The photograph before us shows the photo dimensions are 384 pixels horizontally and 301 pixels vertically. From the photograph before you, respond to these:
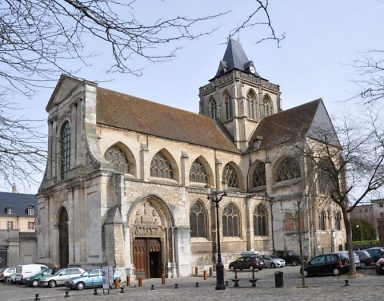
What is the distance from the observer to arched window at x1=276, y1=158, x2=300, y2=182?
3866 cm

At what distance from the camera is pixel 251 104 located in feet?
151

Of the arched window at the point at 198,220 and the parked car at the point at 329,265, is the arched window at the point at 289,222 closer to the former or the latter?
the arched window at the point at 198,220

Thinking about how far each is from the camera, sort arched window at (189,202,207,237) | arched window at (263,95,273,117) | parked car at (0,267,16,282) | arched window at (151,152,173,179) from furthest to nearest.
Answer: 1. arched window at (263,95,273,117)
2. arched window at (151,152,173,179)
3. parked car at (0,267,16,282)
4. arched window at (189,202,207,237)

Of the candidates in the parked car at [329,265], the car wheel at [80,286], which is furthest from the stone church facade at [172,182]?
the parked car at [329,265]

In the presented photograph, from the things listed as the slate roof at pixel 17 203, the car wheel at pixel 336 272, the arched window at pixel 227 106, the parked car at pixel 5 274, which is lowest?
the parked car at pixel 5 274

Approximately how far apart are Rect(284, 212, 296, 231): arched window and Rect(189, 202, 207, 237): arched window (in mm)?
7604

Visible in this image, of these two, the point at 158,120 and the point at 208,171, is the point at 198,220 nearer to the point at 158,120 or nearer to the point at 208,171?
the point at 208,171

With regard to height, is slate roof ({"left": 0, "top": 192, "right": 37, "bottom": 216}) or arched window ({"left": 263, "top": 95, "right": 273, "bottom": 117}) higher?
arched window ({"left": 263, "top": 95, "right": 273, "bottom": 117})

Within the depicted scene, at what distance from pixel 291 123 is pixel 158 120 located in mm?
12306

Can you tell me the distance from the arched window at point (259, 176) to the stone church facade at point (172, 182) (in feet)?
0.39

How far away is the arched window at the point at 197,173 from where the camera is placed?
37719mm

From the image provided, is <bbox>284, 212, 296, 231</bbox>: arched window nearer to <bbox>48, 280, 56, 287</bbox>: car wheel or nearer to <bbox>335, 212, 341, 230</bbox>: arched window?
<bbox>335, 212, 341, 230</bbox>: arched window

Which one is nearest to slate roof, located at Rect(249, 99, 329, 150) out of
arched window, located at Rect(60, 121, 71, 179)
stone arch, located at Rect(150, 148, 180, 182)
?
stone arch, located at Rect(150, 148, 180, 182)

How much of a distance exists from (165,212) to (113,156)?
540 cm
